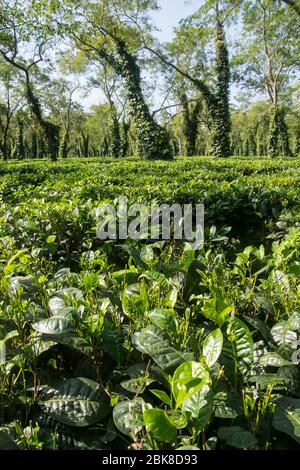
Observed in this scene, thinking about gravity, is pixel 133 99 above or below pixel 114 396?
above

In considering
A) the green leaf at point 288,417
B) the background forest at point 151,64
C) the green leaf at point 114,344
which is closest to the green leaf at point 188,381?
the green leaf at point 288,417

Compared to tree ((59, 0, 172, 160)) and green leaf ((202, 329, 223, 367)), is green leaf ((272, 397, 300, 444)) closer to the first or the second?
green leaf ((202, 329, 223, 367))

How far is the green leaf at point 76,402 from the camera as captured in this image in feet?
3.41

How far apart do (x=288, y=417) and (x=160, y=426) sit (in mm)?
374

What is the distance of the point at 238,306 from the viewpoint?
1.68 meters

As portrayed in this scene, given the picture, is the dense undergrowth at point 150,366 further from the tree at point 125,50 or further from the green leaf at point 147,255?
the tree at point 125,50

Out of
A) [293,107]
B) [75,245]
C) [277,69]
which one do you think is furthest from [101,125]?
[75,245]

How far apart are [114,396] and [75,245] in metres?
2.33

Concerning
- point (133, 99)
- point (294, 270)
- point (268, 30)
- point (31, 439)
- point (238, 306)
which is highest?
point (268, 30)

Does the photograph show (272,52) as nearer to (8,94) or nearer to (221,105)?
(221,105)

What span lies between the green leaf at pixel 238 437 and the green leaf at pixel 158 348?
25 centimetres

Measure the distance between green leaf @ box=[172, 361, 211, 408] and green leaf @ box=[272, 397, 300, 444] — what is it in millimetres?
215

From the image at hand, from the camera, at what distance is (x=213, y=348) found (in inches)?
42.6

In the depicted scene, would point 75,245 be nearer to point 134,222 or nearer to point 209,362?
point 134,222
